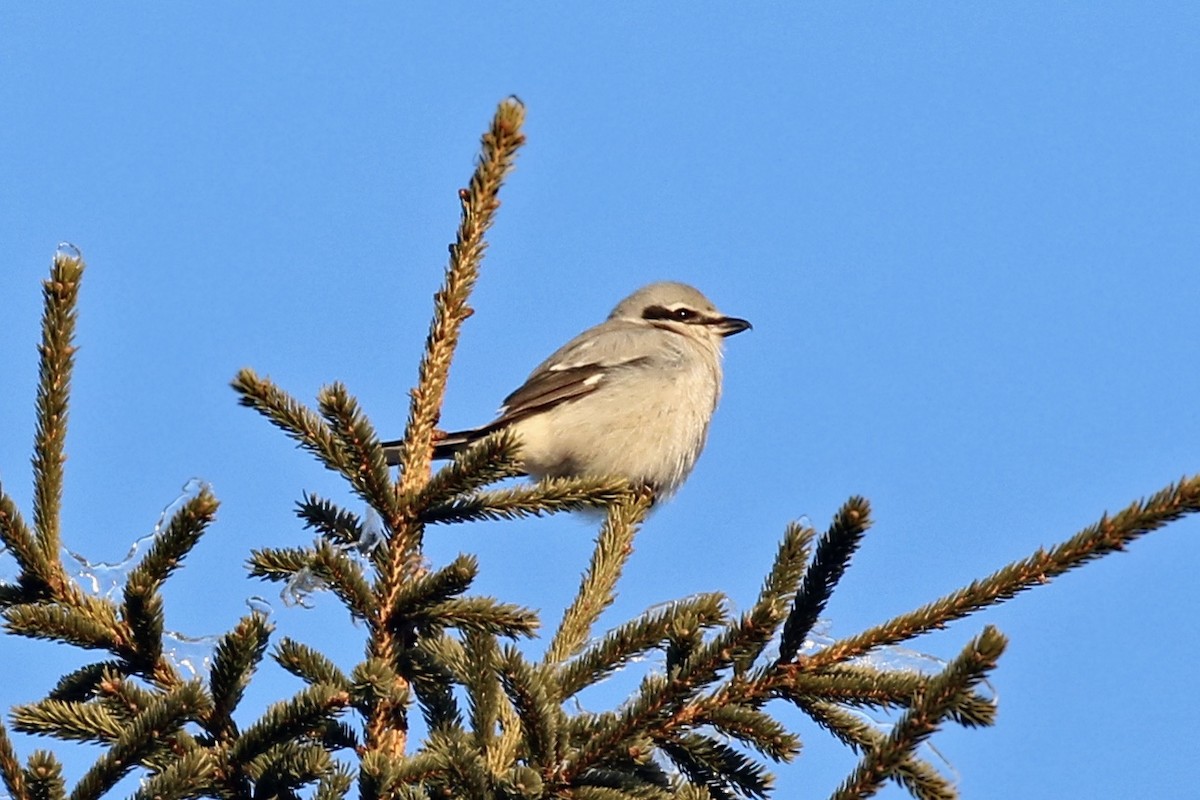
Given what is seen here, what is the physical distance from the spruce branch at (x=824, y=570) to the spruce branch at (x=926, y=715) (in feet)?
1.44

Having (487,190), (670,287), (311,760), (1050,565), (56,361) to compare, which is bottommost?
(311,760)

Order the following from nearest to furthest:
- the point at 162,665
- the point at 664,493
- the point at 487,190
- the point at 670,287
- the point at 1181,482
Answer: the point at 1181,482 → the point at 162,665 → the point at 487,190 → the point at 664,493 → the point at 670,287

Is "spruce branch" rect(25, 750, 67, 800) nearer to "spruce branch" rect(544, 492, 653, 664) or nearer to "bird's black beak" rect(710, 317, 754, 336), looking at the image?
"spruce branch" rect(544, 492, 653, 664)

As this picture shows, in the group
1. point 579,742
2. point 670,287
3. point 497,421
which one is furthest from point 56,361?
point 670,287

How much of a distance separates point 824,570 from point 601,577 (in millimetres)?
1442

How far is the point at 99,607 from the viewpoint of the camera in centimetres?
295

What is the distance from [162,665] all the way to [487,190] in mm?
1318

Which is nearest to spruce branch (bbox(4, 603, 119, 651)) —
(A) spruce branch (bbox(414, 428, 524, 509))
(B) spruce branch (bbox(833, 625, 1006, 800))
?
(A) spruce branch (bbox(414, 428, 524, 509))

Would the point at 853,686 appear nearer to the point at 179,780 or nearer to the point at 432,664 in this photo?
the point at 432,664

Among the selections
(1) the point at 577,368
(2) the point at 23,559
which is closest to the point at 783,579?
(2) the point at 23,559

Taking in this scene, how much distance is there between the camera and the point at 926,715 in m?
2.31

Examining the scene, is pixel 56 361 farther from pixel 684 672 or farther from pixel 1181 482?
pixel 1181 482

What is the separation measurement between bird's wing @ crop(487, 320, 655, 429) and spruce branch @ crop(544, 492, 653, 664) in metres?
2.85

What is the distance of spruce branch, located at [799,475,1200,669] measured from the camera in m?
2.62
